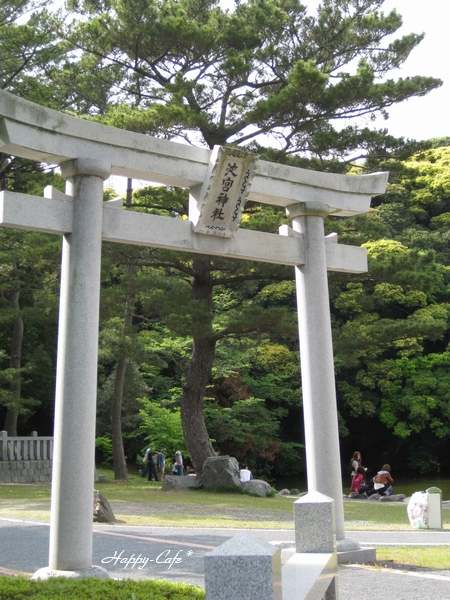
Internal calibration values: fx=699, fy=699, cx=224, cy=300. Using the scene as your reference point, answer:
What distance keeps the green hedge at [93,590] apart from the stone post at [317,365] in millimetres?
2798

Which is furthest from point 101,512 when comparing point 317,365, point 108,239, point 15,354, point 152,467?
point 15,354

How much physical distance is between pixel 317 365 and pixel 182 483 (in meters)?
10.3

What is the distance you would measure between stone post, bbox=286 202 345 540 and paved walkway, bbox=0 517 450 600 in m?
0.91

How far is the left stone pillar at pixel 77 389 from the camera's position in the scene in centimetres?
567

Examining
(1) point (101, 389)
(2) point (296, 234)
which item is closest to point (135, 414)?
(1) point (101, 389)

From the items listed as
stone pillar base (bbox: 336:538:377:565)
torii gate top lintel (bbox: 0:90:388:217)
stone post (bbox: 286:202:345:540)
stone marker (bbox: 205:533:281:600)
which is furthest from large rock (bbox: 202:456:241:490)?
stone marker (bbox: 205:533:281:600)

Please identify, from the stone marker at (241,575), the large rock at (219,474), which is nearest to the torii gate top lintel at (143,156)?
the stone marker at (241,575)

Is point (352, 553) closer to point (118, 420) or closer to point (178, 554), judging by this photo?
point (178, 554)

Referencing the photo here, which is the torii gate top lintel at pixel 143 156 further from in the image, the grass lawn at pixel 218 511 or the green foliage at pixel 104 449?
the green foliage at pixel 104 449

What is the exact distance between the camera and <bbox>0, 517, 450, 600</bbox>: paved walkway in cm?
588

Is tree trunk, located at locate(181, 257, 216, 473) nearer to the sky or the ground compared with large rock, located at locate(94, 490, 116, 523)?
nearer to the sky

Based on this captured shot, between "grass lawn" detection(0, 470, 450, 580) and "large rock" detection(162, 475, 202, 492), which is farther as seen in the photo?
"large rock" detection(162, 475, 202, 492)

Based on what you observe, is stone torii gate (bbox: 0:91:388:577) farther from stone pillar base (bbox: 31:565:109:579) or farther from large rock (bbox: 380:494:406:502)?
large rock (bbox: 380:494:406:502)

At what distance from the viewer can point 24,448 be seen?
20.3 m
